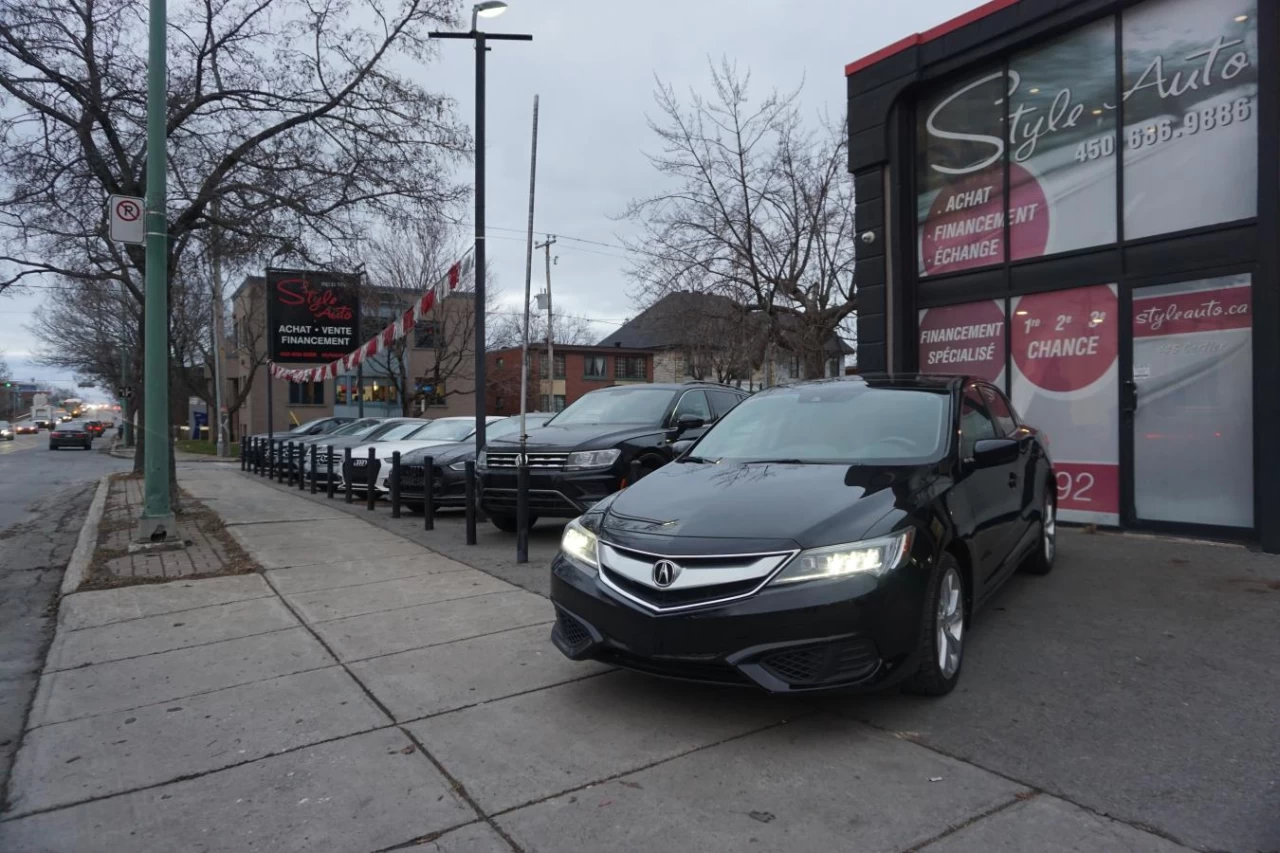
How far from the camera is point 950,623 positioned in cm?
404

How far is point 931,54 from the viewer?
9664 mm

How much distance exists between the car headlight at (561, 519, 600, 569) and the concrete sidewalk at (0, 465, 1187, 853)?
69cm

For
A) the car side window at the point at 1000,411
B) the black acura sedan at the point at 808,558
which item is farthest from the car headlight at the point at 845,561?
the car side window at the point at 1000,411

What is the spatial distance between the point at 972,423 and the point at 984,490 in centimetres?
55

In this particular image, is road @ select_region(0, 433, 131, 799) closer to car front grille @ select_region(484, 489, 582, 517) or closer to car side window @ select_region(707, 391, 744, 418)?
car front grille @ select_region(484, 489, 582, 517)

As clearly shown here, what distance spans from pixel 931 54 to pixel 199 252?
10853 millimetres

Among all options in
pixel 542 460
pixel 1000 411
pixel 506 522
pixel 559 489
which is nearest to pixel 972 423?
pixel 1000 411

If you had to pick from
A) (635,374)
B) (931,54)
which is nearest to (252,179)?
(931,54)

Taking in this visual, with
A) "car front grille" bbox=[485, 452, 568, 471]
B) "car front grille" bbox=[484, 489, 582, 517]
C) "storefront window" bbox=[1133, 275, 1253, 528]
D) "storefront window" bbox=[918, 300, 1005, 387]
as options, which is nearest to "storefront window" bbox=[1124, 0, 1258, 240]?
"storefront window" bbox=[1133, 275, 1253, 528]

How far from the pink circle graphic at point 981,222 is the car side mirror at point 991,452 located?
5.22m

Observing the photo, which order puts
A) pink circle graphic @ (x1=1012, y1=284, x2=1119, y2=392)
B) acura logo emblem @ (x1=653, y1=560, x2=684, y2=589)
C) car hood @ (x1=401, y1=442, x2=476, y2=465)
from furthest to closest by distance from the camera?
car hood @ (x1=401, y1=442, x2=476, y2=465)
pink circle graphic @ (x1=1012, y1=284, x2=1119, y2=392)
acura logo emblem @ (x1=653, y1=560, x2=684, y2=589)

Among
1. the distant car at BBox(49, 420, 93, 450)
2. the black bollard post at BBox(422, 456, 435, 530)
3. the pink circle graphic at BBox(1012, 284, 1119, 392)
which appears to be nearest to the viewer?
the pink circle graphic at BBox(1012, 284, 1119, 392)

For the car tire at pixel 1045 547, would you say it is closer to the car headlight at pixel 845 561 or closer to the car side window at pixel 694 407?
the car headlight at pixel 845 561

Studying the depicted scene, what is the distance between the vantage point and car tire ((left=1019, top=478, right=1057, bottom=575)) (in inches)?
250
